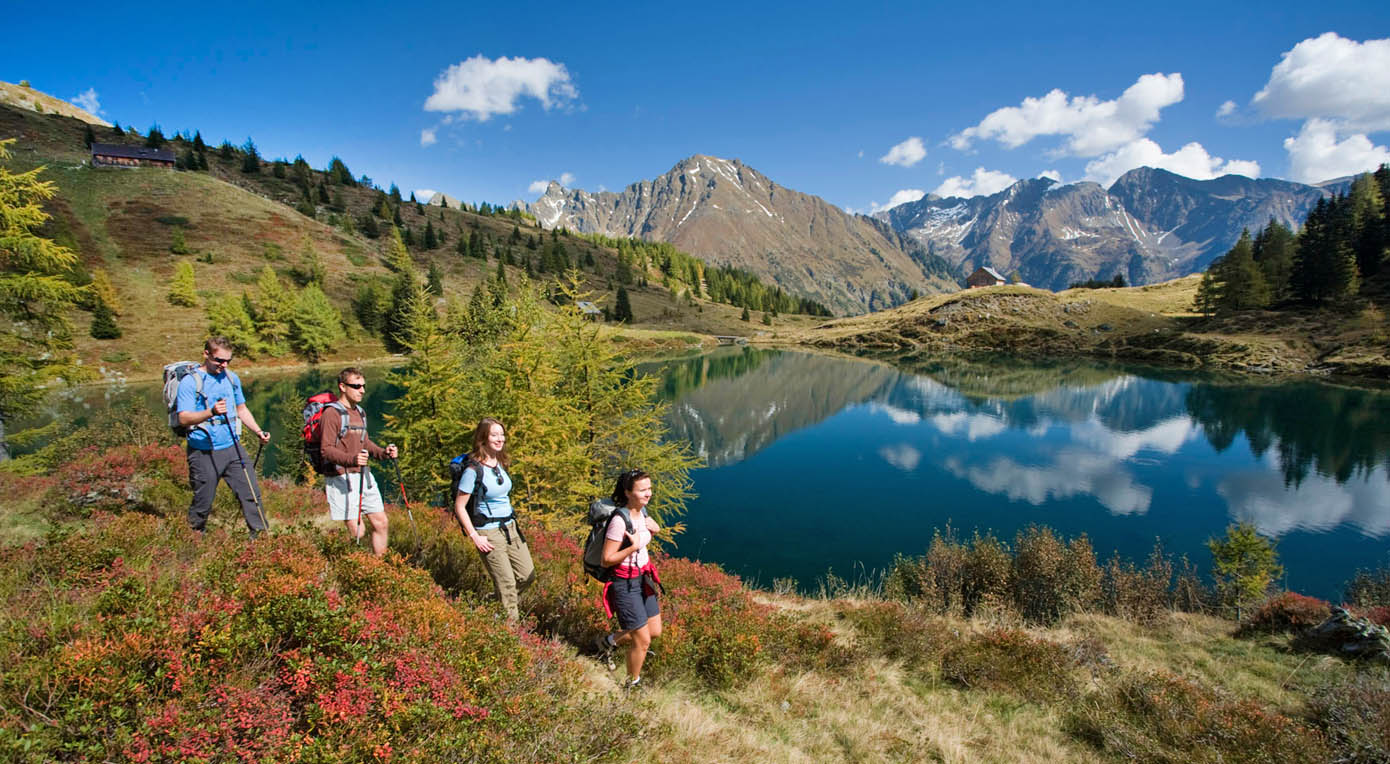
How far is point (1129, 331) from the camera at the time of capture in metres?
87.5

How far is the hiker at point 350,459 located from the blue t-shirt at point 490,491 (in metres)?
1.86

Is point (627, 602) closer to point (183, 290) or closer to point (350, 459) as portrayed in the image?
point (350, 459)

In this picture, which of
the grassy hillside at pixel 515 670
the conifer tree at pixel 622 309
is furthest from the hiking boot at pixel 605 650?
the conifer tree at pixel 622 309

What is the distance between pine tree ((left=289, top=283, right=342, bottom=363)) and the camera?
7144cm

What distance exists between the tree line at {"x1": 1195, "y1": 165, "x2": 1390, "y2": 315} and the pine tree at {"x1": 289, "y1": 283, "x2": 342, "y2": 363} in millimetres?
128999

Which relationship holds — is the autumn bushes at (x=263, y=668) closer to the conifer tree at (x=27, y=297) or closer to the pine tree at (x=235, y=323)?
the conifer tree at (x=27, y=297)

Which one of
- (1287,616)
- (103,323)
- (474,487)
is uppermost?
(103,323)

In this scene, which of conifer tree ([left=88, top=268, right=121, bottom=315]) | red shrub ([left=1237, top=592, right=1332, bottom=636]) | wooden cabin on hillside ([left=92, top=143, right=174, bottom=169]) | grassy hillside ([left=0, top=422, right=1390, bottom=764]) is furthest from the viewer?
wooden cabin on hillside ([left=92, top=143, right=174, bottom=169])

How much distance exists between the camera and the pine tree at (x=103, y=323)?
57.1 m

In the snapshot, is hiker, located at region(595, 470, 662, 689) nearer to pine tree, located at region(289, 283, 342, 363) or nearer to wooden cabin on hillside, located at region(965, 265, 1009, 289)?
pine tree, located at region(289, 283, 342, 363)

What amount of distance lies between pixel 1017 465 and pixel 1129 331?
2944 inches

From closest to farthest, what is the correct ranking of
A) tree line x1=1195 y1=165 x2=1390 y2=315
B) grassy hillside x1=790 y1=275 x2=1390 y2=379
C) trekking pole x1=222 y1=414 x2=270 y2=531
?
trekking pole x1=222 y1=414 x2=270 y2=531 < grassy hillside x1=790 y1=275 x2=1390 y2=379 < tree line x1=1195 y1=165 x2=1390 y2=315

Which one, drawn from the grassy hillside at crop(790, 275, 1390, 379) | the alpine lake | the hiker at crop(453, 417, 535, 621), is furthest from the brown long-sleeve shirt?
the grassy hillside at crop(790, 275, 1390, 379)

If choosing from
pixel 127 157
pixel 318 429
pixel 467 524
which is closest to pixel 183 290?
pixel 127 157
